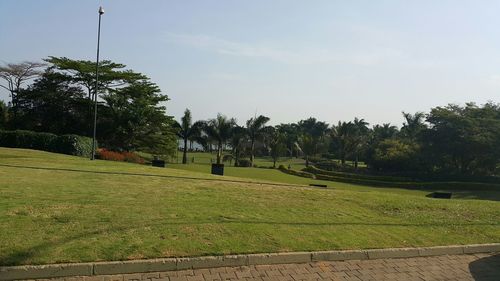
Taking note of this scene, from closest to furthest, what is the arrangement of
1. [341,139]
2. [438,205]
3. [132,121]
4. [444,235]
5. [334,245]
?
[334,245] < [444,235] < [438,205] < [132,121] < [341,139]

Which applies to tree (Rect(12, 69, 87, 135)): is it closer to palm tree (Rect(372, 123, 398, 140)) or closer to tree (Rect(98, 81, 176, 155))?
tree (Rect(98, 81, 176, 155))

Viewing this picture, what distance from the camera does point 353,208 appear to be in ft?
35.0

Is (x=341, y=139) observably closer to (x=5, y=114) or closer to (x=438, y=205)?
(x=5, y=114)

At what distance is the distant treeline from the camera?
3706cm

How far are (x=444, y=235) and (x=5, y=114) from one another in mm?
38331

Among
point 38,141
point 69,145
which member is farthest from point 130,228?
point 38,141

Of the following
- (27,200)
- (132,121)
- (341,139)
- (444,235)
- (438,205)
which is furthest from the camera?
(341,139)

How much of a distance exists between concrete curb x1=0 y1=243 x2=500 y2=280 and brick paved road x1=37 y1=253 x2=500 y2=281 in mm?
87

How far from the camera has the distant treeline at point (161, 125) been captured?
3706 cm

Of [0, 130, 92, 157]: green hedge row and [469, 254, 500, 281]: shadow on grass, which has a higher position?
[0, 130, 92, 157]: green hedge row

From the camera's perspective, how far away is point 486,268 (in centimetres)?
716

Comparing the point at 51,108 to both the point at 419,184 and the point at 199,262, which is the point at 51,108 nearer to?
the point at 419,184

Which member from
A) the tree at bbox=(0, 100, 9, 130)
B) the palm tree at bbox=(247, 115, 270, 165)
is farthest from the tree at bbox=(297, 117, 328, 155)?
the tree at bbox=(0, 100, 9, 130)

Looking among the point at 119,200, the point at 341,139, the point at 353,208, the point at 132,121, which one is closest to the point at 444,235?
the point at 353,208
